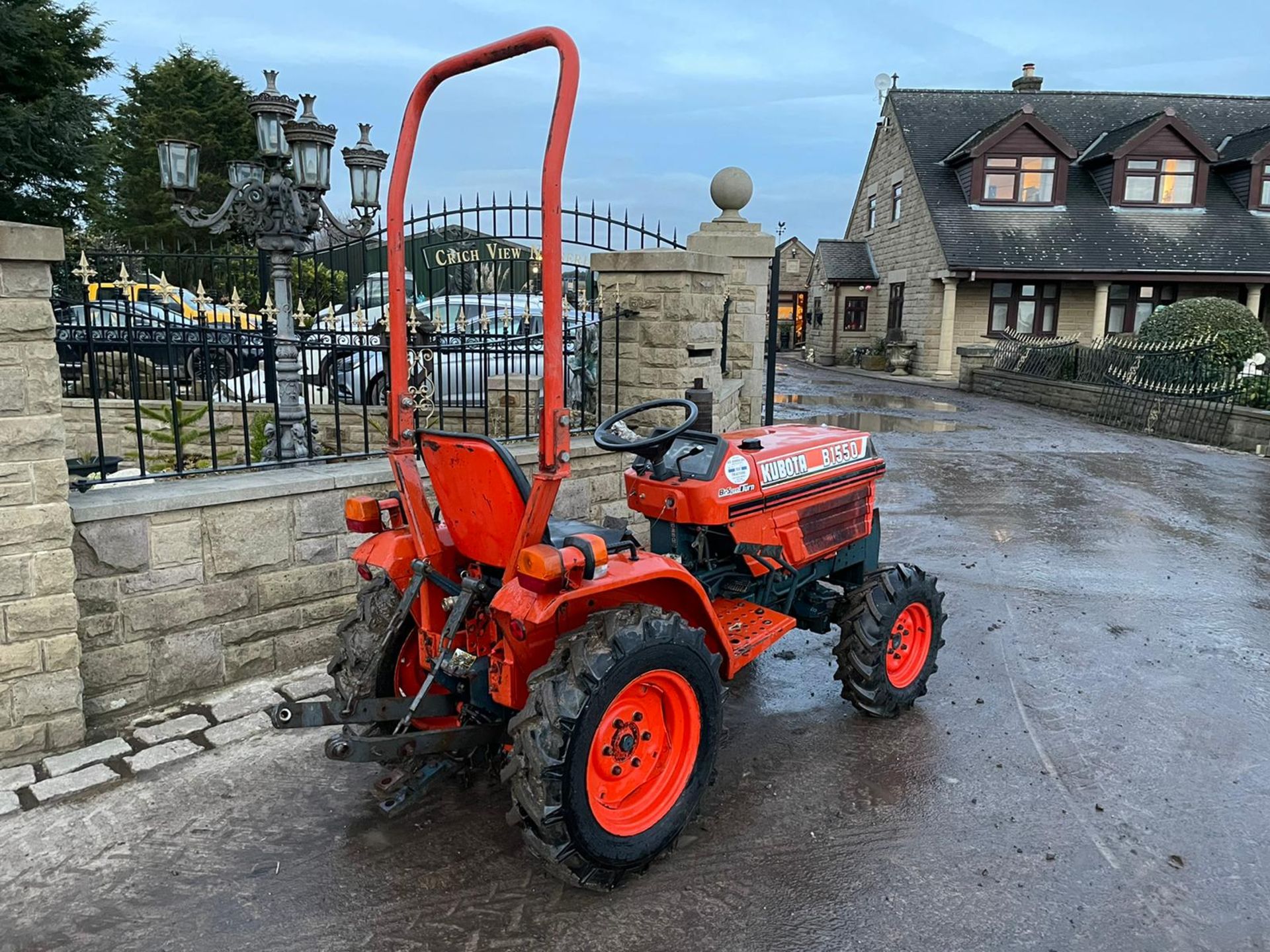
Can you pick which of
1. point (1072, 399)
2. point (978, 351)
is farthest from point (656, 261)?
point (978, 351)

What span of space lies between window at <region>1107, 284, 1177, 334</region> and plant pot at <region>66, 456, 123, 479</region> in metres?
24.7

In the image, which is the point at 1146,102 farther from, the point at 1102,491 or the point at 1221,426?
the point at 1102,491

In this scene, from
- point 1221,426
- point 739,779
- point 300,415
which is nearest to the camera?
point 739,779

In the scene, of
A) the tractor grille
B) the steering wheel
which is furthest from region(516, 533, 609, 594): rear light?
the tractor grille

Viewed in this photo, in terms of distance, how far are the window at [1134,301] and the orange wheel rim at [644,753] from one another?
24381 millimetres

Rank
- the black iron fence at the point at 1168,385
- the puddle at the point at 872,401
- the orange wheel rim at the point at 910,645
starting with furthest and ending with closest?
the puddle at the point at 872,401 → the black iron fence at the point at 1168,385 → the orange wheel rim at the point at 910,645

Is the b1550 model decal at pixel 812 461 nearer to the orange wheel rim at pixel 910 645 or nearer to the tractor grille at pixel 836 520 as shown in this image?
the tractor grille at pixel 836 520

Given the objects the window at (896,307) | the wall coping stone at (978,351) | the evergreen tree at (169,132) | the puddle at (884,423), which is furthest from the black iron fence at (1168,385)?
the evergreen tree at (169,132)

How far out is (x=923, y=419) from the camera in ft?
48.6

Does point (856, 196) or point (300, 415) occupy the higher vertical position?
point (856, 196)

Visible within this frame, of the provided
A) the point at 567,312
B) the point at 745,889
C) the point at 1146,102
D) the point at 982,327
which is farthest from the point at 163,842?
the point at 1146,102

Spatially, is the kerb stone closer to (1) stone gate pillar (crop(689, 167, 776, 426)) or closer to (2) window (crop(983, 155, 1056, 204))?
(1) stone gate pillar (crop(689, 167, 776, 426))

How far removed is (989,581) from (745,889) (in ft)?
12.6

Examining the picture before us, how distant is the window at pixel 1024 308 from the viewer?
23.3 m
